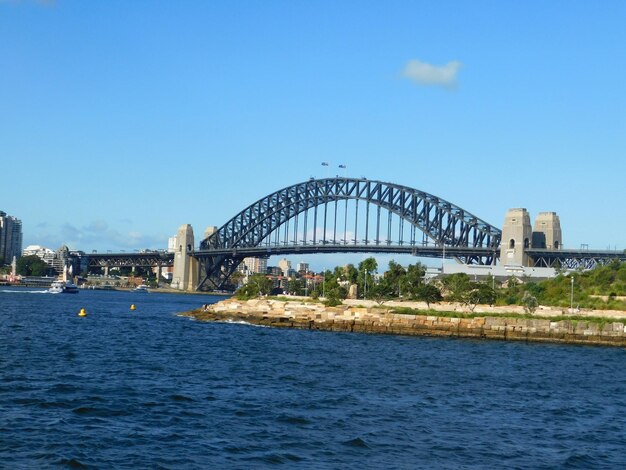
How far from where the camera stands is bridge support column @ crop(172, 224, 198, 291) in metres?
189

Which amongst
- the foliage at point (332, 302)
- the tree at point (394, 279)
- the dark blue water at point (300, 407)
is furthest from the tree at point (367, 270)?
the dark blue water at point (300, 407)

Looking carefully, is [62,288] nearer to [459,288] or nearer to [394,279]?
[394,279]

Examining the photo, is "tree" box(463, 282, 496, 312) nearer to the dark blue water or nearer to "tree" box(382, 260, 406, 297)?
"tree" box(382, 260, 406, 297)

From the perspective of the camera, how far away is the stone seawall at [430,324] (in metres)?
63.2

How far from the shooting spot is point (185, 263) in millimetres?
187625

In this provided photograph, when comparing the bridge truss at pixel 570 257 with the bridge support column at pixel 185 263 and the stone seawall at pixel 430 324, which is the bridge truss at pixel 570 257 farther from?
the bridge support column at pixel 185 263

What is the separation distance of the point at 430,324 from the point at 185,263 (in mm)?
123495

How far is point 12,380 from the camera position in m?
32.1

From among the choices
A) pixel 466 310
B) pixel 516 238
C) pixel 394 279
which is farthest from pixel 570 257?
pixel 466 310

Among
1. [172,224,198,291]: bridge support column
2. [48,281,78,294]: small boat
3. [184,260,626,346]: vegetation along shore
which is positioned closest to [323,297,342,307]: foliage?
[184,260,626,346]: vegetation along shore

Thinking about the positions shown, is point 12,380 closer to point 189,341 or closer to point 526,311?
point 189,341

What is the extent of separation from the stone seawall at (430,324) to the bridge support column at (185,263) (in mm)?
104775

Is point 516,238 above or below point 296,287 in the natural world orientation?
above

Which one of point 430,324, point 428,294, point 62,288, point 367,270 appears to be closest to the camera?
point 430,324
